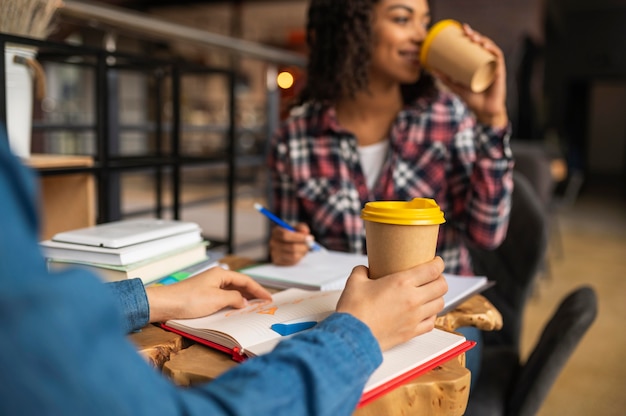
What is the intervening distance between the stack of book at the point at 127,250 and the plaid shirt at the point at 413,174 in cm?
58

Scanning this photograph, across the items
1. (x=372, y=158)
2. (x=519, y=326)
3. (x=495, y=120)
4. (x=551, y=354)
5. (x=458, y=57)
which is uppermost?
(x=458, y=57)

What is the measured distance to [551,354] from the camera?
102 cm

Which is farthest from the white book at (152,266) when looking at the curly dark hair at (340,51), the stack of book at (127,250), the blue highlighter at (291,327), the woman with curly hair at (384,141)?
the curly dark hair at (340,51)

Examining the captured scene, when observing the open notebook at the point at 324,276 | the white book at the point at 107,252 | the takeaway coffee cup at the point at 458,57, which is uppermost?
the takeaway coffee cup at the point at 458,57

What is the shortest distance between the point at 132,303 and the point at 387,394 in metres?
0.35

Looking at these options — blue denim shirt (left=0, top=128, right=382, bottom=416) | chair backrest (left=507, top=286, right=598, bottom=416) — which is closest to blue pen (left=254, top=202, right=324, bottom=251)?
chair backrest (left=507, top=286, right=598, bottom=416)

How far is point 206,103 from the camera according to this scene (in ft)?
35.9

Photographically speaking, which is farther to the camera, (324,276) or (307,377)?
(324,276)

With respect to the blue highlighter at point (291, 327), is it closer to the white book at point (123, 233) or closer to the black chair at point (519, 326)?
the white book at point (123, 233)

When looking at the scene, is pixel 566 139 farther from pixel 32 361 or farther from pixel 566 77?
pixel 32 361

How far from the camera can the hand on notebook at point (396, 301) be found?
0.61 metres

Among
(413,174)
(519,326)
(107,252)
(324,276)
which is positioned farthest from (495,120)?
(107,252)

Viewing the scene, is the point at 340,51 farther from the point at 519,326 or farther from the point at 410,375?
the point at 410,375

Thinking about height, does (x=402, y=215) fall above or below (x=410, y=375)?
above
